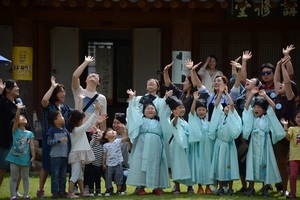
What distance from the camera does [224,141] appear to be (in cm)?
1081

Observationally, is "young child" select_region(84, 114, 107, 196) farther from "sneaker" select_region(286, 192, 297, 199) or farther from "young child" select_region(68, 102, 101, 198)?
"sneaker" select_region(286, 192, 297, 199)

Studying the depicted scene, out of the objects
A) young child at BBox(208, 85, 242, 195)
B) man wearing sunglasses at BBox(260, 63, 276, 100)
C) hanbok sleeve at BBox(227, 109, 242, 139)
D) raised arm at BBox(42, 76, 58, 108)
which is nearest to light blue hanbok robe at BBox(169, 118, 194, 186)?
young child at BBox(208, 85, 242, 195)

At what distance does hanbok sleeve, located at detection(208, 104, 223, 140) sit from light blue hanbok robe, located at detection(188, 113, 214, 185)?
0.26 ft

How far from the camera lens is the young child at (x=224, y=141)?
35.1ft

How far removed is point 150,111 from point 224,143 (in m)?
1.12

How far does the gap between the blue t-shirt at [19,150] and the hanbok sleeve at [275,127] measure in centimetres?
331

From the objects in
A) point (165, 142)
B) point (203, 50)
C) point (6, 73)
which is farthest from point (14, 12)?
point (165, 142)

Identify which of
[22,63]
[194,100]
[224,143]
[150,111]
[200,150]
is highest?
[22,63]

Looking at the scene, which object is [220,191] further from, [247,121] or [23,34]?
[23,34]

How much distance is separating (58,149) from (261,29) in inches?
283

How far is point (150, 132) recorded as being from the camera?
1091cm

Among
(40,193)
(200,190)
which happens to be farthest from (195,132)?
(40,193)

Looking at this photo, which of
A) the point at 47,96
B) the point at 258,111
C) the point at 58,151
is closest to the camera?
the point at 58,151

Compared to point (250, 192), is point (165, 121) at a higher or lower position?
higher
